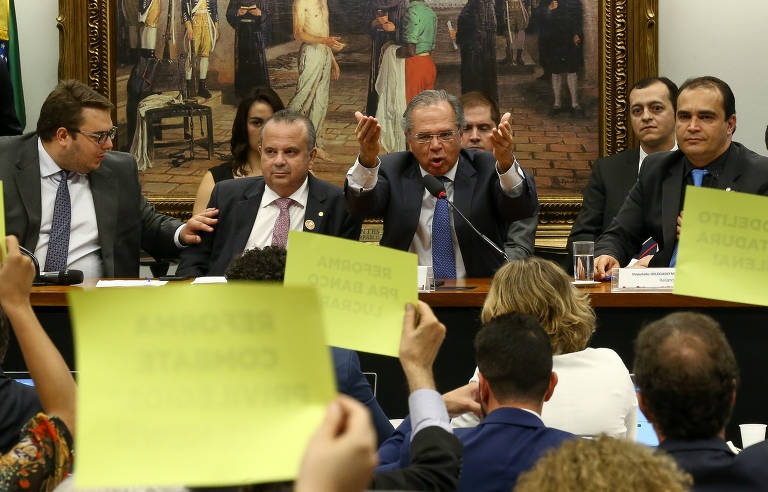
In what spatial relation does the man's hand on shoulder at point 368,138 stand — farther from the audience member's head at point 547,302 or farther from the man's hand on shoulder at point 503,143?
the audience member's head at point 547,302

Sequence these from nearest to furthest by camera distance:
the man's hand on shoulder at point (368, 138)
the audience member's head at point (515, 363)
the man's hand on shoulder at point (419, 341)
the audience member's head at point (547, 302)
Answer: the man's hand on shoulder at point (419, 341), the audience member's head at point (515, 363), the audience member's head at point (547, 302), the man's hand on shoulder at point (368, 138)

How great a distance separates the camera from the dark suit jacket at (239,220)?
175 inches

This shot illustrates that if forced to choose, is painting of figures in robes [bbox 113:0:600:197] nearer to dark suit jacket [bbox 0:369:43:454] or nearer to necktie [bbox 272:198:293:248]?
necktie [bbox 272:198:293:248]

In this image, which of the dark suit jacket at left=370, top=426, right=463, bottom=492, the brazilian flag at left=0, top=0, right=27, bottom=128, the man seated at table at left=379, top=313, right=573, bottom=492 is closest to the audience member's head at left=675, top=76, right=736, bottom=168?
the man seated at table at left=379, top=313, right=573, bottom=492

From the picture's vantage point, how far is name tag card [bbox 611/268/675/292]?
12.3ft

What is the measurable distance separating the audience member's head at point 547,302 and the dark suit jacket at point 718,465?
2.70 feet

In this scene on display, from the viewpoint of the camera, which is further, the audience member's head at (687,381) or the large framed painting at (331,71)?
the large framed painting at (331,71)

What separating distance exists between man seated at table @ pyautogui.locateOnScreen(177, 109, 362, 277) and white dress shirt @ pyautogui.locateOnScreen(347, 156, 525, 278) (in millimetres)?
279

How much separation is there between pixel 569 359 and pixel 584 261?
1862 mm

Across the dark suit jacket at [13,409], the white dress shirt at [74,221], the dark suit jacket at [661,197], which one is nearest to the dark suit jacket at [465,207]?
the dark suit jacket at [661,197]

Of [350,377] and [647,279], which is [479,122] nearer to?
[647,279]

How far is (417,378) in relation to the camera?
1.70m

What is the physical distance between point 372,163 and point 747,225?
225 centimetres

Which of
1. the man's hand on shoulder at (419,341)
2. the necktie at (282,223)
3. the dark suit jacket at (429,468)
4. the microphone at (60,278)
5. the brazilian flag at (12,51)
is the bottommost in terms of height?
the microphone at (60,278)
